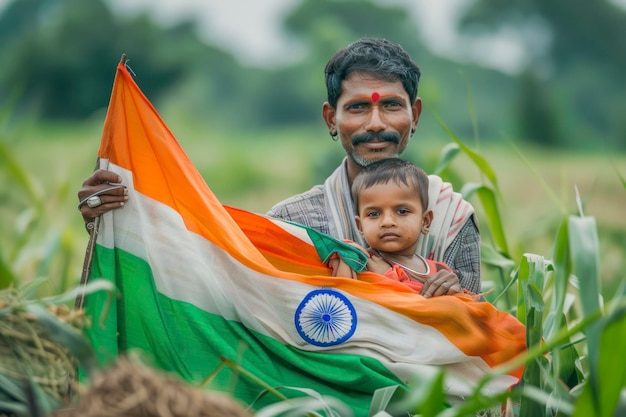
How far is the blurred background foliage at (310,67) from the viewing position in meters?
25.1

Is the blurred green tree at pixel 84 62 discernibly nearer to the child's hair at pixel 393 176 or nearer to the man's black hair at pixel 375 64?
the man's black hair at pixel 375 64

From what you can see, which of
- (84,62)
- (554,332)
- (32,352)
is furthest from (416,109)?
(84,62)

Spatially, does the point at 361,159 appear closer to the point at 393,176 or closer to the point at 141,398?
the point at 393,176

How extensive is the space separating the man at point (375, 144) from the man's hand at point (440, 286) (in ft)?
0.82

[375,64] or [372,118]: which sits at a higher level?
[375,64]

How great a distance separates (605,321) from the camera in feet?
7.20

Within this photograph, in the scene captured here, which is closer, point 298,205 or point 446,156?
point 298,205

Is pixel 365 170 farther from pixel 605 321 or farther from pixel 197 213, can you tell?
pixel 605 321

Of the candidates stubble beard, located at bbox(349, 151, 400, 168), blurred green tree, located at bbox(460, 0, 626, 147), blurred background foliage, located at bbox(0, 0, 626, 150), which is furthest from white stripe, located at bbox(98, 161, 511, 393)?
blurred green tree, located at bbox(460, 0, 626, 147)

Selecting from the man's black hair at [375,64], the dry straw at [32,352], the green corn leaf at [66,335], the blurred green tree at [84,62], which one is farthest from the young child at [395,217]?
the blurred green tree at [84,62]

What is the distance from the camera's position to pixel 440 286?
9.85 feet

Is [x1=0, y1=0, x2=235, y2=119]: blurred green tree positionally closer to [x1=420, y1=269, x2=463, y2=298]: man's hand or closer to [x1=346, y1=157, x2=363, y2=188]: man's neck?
[x1=346, y1=157, x2=363, y2=188]: man's neck

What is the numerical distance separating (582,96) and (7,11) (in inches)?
864

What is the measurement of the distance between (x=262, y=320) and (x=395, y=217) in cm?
54
